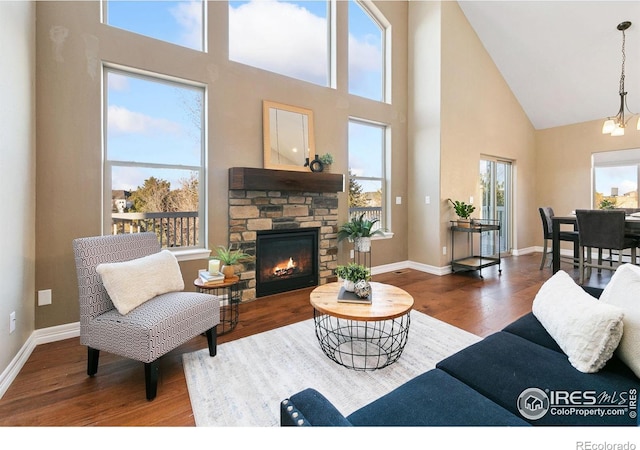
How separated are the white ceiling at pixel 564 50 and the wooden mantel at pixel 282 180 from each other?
389 cm

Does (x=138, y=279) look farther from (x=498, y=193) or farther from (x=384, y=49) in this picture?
(x=498, y=193)

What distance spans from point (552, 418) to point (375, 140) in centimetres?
448

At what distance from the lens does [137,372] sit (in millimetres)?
2031

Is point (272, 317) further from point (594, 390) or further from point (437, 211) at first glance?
point (437, 211)

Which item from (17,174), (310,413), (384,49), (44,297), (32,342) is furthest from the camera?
(384,49)

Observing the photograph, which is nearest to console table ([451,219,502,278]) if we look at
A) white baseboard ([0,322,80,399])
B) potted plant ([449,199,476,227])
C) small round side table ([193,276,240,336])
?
potted plant ([449,199,476,227])

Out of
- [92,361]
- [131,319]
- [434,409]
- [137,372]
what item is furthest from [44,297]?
[434,409]

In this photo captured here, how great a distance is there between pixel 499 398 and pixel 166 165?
341 cm

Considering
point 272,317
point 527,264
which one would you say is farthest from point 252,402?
point 527,264

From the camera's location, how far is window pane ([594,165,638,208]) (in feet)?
18.3

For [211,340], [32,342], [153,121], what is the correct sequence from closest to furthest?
[211,340] < [32,342] < [153,121]

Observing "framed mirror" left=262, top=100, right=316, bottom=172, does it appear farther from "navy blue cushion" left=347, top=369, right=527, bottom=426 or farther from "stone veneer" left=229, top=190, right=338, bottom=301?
"navy blue cushion" left=347, top=369, right=527, bottom=426

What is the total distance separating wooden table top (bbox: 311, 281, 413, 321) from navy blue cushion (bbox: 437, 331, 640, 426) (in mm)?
589

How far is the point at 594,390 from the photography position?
3.66ft
